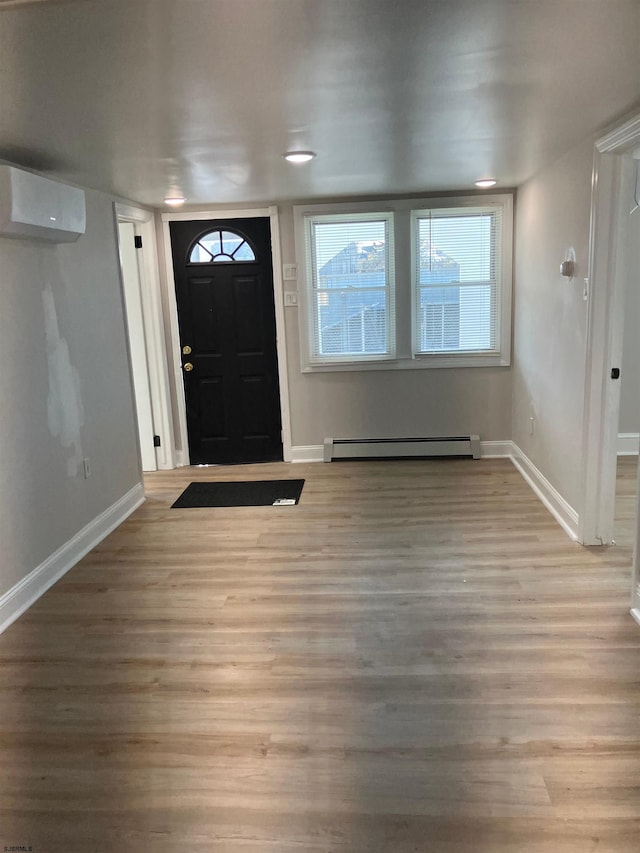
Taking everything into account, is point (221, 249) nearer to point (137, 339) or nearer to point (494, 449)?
point (137, 339)

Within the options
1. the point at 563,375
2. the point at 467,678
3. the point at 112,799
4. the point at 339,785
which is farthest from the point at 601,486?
the point at 112,799

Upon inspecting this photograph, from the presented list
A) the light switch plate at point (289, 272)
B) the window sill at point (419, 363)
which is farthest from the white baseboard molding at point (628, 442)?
the light switch plate at point (289, 272)

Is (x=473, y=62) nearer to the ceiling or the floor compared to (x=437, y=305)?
nearer to the ceiling

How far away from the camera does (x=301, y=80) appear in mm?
2082

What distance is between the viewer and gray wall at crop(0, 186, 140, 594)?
3121 millimetres

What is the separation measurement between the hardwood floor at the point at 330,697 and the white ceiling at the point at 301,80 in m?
2.14

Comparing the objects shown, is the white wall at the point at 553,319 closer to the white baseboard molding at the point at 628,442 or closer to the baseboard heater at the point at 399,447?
the baseboard heater at the point at 399,447

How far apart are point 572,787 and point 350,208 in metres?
4.36

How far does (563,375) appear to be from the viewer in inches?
154

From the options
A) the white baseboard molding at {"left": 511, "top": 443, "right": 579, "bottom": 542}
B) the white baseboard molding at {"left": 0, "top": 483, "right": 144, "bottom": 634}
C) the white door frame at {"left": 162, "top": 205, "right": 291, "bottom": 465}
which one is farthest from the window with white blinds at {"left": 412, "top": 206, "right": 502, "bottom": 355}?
the white baseboard molding at {"left": 0, "top": 483, "right": 144, "bottom": 634}

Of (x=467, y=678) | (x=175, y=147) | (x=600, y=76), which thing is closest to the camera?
(x=600, y=76)

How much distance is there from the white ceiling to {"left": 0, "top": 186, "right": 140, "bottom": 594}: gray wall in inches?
22.0

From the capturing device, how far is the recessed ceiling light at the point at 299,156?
10.7ft

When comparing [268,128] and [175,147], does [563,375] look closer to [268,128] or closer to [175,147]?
[268,128]
